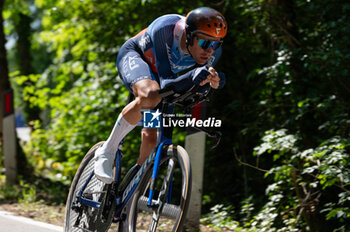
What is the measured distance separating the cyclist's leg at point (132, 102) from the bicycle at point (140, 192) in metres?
0.12

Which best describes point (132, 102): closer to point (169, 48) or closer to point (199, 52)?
point (169, 48)

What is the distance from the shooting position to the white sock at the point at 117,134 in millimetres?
3395

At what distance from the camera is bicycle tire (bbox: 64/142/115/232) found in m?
3.59

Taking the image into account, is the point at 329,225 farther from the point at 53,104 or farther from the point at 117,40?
the point at 53,104

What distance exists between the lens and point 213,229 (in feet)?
16.2

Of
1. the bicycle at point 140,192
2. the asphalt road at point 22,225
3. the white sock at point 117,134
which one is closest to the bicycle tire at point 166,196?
the bicycle at point 140,192

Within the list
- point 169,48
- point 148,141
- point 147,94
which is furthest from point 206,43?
point 148,141

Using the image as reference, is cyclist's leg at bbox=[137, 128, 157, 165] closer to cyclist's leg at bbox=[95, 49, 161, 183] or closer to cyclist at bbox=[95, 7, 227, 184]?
cyclist at bbox=[95, 7, 227, 184]

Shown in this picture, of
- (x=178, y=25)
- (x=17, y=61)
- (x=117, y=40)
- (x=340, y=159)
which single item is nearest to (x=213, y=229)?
(x=340, y=159)

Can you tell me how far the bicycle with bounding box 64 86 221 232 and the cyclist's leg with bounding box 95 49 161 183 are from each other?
0.12 metres

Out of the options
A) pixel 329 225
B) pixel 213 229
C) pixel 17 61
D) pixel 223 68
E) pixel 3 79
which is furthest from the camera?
pixel 17 61

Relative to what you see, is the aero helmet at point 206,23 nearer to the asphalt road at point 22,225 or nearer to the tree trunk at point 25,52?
the asphalt road at point 22,225

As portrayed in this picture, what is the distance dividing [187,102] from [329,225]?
3.30 m

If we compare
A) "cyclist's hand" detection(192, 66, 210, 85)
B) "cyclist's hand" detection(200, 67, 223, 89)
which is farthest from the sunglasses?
"cyclist's hand" detection(192, 66, 210, 85)
